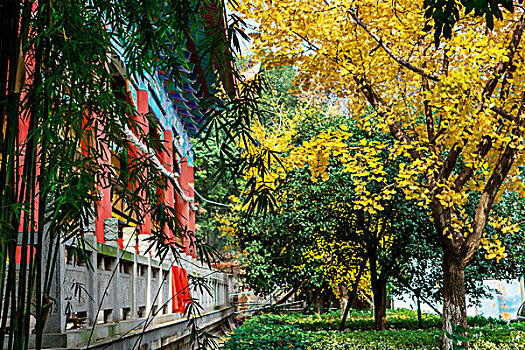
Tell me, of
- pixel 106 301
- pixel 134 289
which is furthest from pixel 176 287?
pixel 106 301

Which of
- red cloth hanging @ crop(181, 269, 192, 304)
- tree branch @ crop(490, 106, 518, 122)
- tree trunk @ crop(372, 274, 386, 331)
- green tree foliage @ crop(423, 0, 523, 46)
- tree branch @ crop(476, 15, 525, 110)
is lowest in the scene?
tree trunk @ crop(372, 274, 386, 331)

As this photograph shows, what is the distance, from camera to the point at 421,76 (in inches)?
293

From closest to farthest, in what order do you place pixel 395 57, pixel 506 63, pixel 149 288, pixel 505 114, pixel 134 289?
pixel 134 289 → pixel 149 288 → pixel 505 114 → pixel 506 63 → pixel 395 57

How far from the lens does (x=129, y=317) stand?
551 centimetres

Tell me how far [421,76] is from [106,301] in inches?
199

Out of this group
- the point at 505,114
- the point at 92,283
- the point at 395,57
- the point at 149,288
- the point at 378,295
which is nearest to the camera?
the point at 92,283

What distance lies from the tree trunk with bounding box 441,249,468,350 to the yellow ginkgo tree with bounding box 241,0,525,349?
0.01 m

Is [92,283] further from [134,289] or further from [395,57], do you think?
[395,57]

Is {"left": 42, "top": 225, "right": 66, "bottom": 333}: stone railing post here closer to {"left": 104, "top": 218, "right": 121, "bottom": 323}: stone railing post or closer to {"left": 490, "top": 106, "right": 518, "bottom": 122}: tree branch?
{"left": 104, "top": 218, "right": 121, "bottom": 323}: stone railing post

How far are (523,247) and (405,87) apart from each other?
25.7 ft

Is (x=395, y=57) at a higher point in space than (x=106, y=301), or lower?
higher

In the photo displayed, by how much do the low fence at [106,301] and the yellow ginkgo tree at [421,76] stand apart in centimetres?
334

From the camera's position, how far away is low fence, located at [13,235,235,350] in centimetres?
329

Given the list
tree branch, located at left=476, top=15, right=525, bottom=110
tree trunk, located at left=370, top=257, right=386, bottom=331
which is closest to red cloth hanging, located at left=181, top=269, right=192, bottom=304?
tree branch, located at left=476, top=15, right=525, bottom=110
